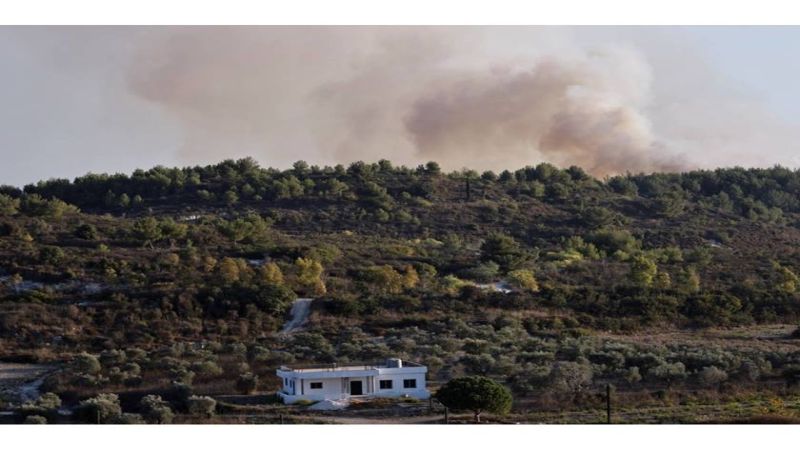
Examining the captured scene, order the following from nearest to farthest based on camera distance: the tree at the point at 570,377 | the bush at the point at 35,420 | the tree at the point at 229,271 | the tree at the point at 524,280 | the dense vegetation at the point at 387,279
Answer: the bush at the point at 35,420 → the tree at the point at 570,377 → the dense vegetation at the point at 387,279 → the tree at the point at 229,271 → the tree at the point at 524,280

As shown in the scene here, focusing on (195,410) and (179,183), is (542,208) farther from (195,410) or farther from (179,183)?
(195,410)

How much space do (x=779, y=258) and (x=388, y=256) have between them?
25411mm

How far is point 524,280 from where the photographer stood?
6488 cm

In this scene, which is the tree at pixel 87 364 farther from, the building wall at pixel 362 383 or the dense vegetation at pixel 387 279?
the building wall at pixel 362 383

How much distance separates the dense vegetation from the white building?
2374 millimetres

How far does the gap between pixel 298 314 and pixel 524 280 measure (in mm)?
13409

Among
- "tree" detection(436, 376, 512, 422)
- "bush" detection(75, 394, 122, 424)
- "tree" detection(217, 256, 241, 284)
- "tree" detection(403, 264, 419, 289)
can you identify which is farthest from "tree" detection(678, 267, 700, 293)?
"bush" detection(75, 394, 122, 424)

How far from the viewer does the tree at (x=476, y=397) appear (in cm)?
3625

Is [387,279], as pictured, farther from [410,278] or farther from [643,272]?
[643,272]

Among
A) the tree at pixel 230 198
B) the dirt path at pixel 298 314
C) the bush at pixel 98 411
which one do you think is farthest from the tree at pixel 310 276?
the tree at pixel 230 198

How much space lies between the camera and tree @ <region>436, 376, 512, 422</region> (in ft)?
119

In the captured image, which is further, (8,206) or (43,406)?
(8,206)

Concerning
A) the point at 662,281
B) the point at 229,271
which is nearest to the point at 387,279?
the point at 229,271

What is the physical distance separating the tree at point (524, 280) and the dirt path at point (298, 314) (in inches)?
463
